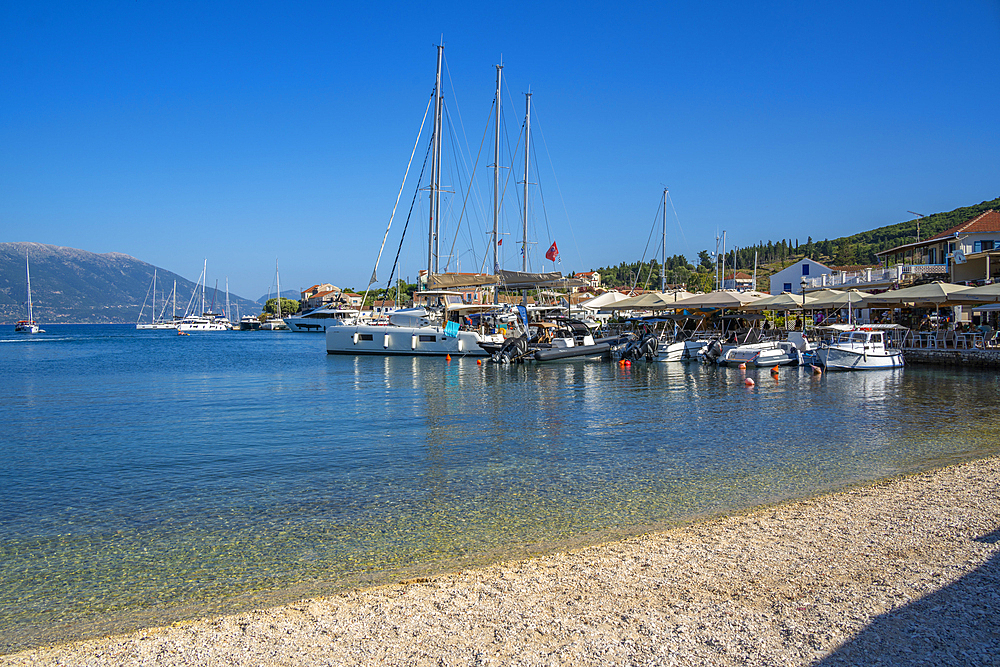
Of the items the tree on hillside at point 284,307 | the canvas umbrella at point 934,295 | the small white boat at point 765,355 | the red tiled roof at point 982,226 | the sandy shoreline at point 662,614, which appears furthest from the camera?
the tree on hillside at point 284,307

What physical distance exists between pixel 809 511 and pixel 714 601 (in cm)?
403

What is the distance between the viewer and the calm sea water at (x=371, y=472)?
307 inches

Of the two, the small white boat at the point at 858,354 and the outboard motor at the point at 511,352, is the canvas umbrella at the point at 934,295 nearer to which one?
the small white boat at the point at 858,354

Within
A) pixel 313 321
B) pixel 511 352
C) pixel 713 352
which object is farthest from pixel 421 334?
pixel 313 321

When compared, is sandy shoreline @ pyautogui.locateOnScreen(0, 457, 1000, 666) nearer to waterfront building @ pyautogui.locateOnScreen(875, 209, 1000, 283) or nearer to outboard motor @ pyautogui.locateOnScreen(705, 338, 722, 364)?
outboard motor @ pyautogui.locateOnScreen(705, 338, 722, 364)

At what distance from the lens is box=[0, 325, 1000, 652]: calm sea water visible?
779cm

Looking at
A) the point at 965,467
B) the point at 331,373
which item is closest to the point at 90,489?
the point at 965,467

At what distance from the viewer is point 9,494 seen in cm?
1155

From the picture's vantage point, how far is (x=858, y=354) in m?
33.4

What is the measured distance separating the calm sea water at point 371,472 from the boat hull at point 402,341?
17.3m

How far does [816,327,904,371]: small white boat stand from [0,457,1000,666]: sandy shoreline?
27.4m

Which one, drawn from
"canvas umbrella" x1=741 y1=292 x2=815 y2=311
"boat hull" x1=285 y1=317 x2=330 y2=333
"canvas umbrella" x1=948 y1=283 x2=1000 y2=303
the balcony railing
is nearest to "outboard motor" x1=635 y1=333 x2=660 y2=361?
"canvas umbrella" x1=741 y1=292 x2=815 y2=311

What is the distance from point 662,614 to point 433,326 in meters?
41.3

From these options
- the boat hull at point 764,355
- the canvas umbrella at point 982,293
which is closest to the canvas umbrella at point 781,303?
the boat hull at point 764,355
